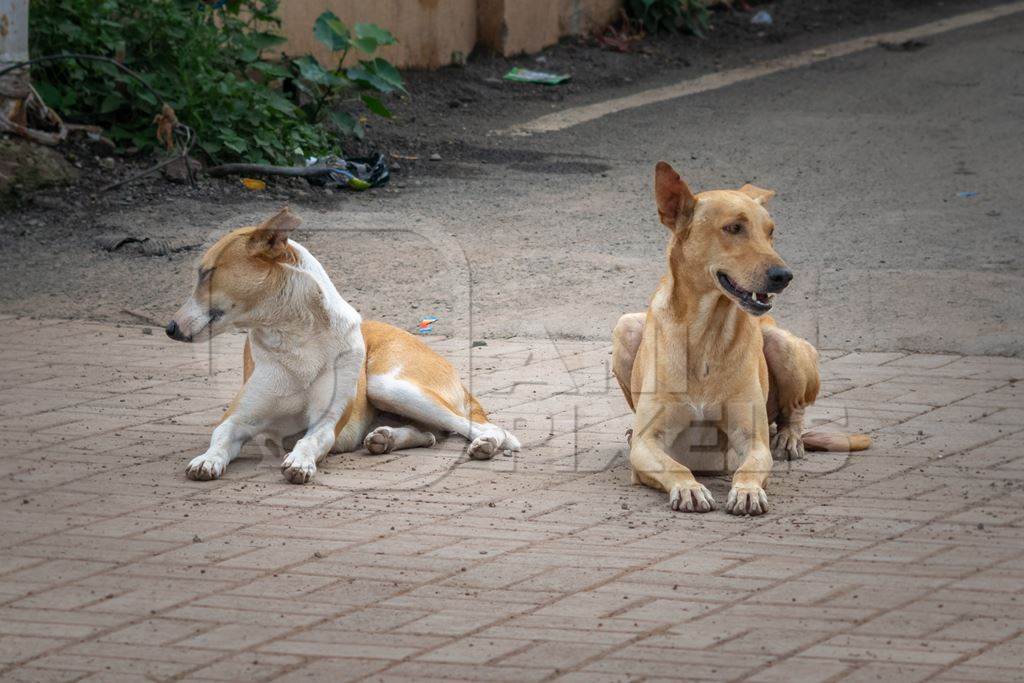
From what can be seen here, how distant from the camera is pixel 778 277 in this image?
5.59 metres

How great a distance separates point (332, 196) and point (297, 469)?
4.94 metres

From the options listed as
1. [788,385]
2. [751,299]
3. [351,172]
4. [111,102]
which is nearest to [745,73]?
[351,172]

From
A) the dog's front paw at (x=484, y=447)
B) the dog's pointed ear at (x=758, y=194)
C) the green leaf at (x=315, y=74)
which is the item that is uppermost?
the dog's pointed ear at (x=758, y=194)

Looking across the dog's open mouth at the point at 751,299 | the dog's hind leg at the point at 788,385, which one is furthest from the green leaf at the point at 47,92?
the dog's open mouth at the point at 751,299

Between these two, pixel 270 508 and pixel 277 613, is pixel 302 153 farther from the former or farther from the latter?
pixel 277 613

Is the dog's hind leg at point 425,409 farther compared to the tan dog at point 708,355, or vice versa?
the dog's hind leg at point 425,409

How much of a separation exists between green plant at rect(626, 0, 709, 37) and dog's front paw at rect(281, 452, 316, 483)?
11564mm

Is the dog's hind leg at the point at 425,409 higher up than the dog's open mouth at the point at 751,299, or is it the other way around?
the dog's open mouth at the point at 751,299

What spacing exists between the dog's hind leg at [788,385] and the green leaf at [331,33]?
253 inches

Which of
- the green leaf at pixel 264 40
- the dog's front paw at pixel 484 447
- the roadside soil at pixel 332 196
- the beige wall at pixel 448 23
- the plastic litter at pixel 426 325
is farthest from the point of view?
the beige wall at pixel 448 23

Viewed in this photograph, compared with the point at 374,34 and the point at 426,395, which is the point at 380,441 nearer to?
the point at 426,395

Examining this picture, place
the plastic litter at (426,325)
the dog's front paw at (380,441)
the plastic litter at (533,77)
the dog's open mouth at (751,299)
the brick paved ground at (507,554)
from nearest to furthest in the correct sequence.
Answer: the brick paved ground at (507,554)
the dog's open mouth at (751,299)
the dog's front paw at (380,441)
the plastic litter at (426,325)
the plastic litter at (533,77)

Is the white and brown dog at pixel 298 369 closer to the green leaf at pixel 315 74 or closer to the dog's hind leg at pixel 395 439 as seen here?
the dog's hind leg at pixel 395 439

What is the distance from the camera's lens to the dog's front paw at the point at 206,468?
19.7ft
